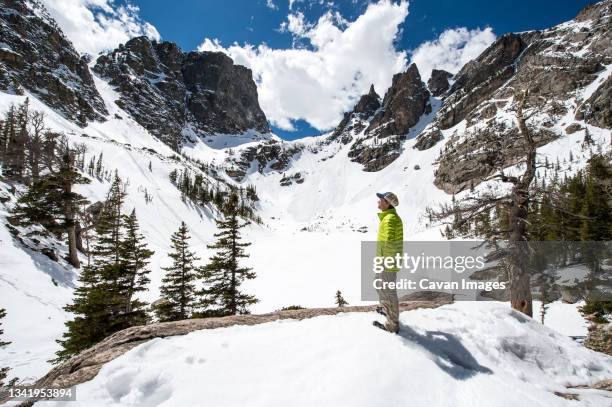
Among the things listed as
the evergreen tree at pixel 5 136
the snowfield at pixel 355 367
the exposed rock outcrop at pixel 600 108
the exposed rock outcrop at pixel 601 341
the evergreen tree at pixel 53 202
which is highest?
the exposed rock outcrop at pixel 600 108

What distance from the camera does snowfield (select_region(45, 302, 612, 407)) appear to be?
159 inches

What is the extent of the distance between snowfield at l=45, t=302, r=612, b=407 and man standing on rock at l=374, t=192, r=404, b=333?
37 cm

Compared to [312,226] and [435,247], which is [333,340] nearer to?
[435,247]

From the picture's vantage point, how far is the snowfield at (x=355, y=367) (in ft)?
13.2

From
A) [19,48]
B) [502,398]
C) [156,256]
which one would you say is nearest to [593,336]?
[502,398]

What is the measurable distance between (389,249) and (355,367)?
7.93ft

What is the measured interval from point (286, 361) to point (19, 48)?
271m

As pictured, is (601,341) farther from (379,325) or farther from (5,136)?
(5,136)

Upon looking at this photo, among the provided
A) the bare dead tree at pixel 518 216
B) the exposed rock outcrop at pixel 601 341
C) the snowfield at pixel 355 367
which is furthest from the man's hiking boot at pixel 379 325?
the exposed rock outcrop at pixel 601 341

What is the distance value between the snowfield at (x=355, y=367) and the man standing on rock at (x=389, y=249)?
372 mm

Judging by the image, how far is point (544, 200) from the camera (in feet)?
29.9

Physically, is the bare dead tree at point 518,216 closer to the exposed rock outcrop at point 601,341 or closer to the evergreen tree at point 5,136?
the exposed rock outcrop at point 601,341

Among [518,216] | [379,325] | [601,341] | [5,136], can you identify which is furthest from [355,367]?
[5,136]

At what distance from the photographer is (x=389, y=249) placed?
A: 238 inches
